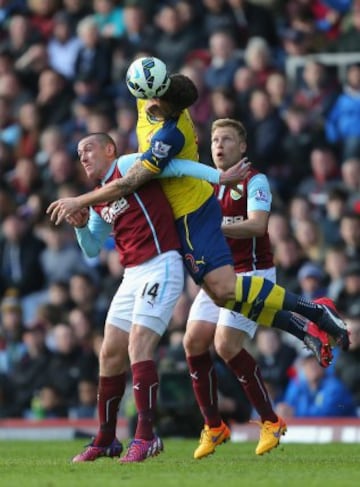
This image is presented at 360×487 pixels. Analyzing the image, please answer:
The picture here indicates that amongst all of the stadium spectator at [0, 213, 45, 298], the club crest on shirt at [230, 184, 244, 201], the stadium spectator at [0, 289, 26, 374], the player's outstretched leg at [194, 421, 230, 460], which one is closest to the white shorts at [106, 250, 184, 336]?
the club crest on shirt at [230, 184, 244, 201]

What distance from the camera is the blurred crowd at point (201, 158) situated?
53.3 feet

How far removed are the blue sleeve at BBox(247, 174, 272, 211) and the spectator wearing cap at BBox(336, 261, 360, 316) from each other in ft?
15.6

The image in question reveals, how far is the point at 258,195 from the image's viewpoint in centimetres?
1125

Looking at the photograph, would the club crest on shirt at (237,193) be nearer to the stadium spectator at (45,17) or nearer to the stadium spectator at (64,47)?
the stadium spectator at (64,47)

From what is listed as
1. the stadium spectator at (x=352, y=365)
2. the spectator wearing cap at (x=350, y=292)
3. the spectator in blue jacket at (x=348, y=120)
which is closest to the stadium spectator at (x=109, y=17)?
the spectator in blue jacket at (x=348, y=120)

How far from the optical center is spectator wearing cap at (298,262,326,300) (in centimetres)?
1617

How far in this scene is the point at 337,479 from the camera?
29.4ft

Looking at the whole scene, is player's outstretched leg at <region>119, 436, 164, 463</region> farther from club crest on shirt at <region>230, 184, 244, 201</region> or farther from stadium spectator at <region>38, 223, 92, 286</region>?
stadium spectator at <region>38, 223, 92, 286</region>

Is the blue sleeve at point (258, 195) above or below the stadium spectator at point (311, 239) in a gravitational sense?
above

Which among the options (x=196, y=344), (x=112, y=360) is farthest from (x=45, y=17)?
(x=112, y=360)

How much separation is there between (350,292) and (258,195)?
508cm

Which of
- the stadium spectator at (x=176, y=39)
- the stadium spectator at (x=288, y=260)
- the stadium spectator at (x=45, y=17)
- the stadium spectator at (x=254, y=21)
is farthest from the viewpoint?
the stadium spectator at (x=45, y=17)

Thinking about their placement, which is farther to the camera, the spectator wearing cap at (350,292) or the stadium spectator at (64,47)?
the stadium spectator at (64,47)

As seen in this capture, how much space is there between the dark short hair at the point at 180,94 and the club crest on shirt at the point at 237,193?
3.51ft
